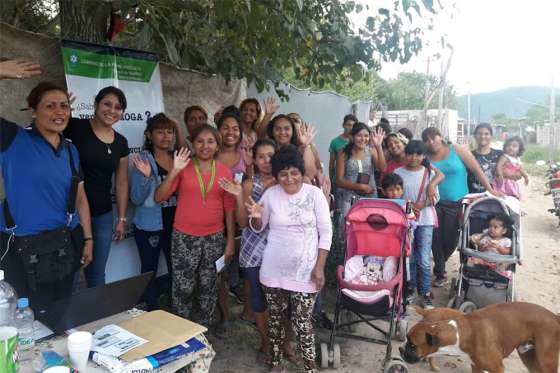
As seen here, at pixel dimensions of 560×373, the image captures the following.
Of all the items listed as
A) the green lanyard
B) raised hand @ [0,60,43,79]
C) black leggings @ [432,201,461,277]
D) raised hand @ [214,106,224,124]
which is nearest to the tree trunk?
raised hand @ [0,60,43,79]

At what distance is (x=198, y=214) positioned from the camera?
313 centimetres

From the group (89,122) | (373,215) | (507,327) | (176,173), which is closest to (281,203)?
(176,173)

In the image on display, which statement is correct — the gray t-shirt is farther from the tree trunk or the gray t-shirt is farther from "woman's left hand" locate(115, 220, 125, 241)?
the tree trunk

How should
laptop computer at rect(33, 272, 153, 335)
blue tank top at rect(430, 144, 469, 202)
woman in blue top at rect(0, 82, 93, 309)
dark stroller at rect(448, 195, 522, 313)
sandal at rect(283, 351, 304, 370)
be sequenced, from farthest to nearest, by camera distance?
blue tank top at rect(430, 144, 469, 202)
dark stroller at rect(448, 195, 522, 313)
sandal at rect(283, 351, 304, 370)
woman in blue top at rect(0, 82, 93, 309)
laptop computer at rect(33, 272, 153, 335)

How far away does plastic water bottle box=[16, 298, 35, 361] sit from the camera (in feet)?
5.58

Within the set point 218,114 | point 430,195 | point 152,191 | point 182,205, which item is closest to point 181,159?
point 182,205

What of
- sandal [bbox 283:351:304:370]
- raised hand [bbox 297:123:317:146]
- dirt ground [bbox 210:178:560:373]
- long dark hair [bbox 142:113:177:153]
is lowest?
dirt ground [bbox 210:178:560:373]

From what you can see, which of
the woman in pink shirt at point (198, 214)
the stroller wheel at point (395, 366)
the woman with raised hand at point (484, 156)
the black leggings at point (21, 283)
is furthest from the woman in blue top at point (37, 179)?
the woman with raised hand at point (484, 156)

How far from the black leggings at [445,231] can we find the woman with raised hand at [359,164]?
749mm

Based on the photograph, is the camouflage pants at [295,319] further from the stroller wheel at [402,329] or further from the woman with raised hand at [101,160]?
the woman with raised hand at [101,160]

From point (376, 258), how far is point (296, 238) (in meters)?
1.07

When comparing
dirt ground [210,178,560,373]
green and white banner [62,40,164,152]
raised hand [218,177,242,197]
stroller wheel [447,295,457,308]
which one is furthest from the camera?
stroller wheel [447,295,457,308]

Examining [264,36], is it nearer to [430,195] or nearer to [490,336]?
[430,195]

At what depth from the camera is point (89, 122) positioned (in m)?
2.95
